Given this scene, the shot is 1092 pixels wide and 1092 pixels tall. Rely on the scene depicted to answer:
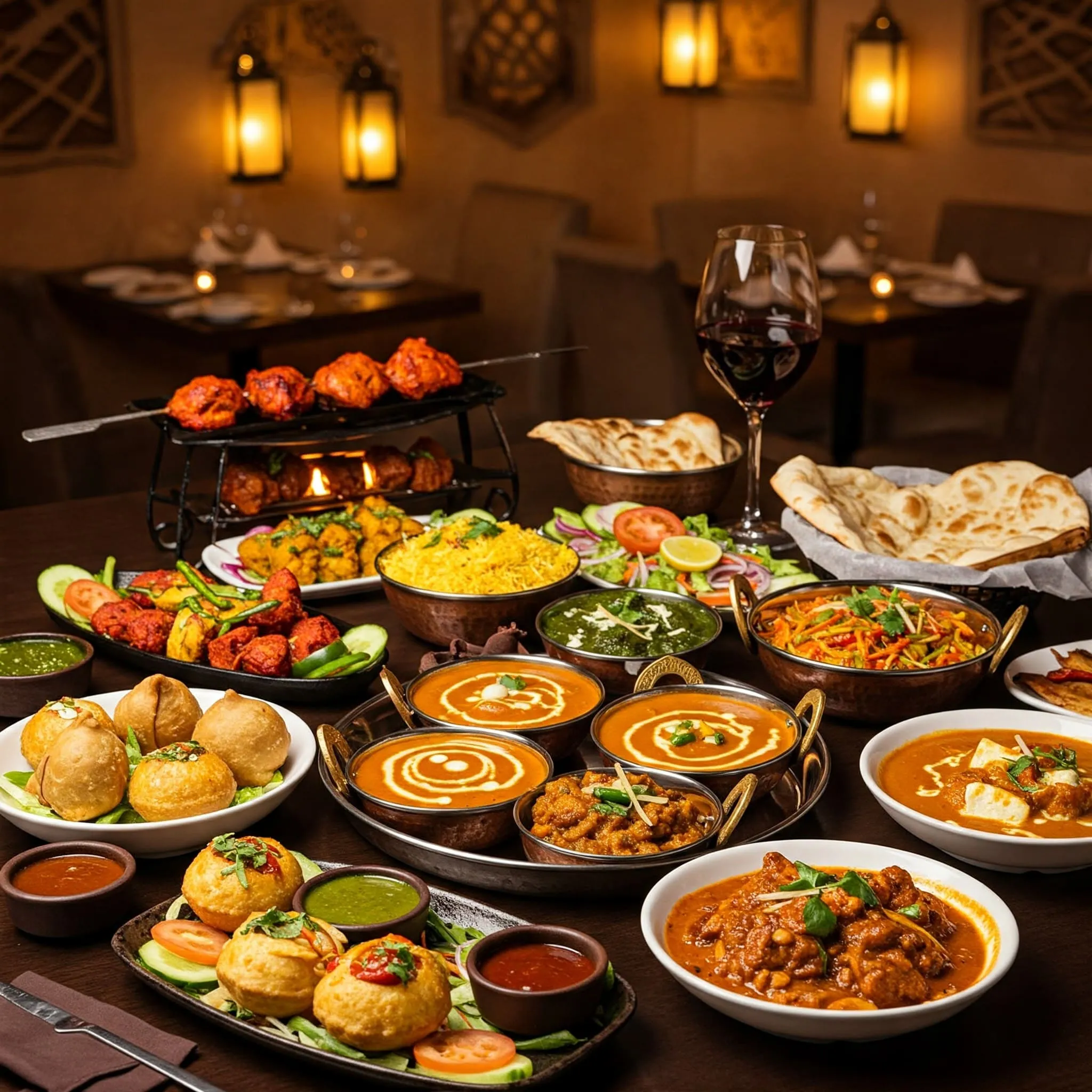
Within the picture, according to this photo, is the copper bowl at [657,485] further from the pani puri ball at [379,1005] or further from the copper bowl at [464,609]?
the pani puri ball at [379,1005]

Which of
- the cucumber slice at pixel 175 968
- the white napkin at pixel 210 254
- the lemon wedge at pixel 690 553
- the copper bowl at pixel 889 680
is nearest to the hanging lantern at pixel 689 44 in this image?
the white napkin at pixel 210 254

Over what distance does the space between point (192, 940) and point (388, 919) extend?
168mm

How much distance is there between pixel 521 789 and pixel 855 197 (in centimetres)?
650

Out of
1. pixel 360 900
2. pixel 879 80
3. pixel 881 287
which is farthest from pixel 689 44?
pixel 360 900

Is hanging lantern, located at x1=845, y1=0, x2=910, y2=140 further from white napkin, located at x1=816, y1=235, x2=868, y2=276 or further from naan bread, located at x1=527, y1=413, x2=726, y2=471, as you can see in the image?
naan bread, located at x1=527, y1=413, x2=726, y2=471

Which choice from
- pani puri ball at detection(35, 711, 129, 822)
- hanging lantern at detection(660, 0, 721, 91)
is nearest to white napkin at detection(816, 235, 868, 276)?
hanging lantern at detection(660, 0, 721, 91)

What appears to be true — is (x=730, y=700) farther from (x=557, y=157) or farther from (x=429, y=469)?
(x=557, y=157)

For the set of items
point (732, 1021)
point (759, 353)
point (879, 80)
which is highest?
point (879, 80)

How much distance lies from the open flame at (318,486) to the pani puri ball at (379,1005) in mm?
1370

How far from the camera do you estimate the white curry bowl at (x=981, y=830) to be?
1.33 m

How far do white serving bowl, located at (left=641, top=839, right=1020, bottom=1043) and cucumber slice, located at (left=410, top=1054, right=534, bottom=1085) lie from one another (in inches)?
5.4

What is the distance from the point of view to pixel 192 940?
1215mm

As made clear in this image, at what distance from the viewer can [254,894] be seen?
4.00ft

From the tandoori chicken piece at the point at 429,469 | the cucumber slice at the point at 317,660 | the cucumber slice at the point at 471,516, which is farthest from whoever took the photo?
the tandoori chicken piece at the point at 429,469
